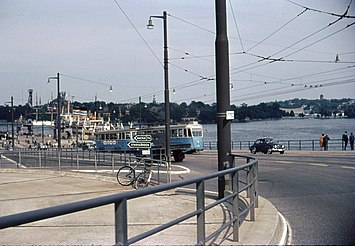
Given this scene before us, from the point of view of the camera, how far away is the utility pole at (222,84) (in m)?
13.3

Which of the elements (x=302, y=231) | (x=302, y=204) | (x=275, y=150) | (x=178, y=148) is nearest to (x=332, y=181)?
(x=302, y=204)

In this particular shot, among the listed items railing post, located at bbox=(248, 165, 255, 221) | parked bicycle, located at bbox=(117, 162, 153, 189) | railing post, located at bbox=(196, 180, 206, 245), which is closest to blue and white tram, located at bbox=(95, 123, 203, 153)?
parked bicycle, located at bbox=(117, 162, 153, 189)

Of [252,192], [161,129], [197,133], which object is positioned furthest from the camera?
[197,133]

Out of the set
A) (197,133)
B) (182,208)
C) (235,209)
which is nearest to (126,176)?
(182,208)

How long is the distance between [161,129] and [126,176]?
27.4 meters

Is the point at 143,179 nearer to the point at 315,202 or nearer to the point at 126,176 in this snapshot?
the point at 126,176

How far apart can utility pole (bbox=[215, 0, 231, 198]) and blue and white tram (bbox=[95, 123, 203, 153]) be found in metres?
32.4

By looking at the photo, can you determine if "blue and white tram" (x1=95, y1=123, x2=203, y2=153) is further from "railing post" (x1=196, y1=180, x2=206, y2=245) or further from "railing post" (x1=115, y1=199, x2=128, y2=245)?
"railing post" (x1=115, y1=199, x2=128, y2=245)

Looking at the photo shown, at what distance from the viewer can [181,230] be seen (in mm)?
8930

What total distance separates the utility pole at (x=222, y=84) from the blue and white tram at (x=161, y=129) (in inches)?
1277

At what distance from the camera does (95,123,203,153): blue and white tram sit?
5040 centimetres

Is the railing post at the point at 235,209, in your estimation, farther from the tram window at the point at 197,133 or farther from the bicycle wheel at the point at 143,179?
the tram window at the point at 197,133

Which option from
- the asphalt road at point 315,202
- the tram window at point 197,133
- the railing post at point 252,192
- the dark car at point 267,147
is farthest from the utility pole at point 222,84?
the tram window at point 197,133

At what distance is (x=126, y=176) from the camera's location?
1986 centimetres
